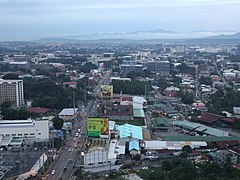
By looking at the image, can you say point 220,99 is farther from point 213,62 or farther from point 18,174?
point 213,62

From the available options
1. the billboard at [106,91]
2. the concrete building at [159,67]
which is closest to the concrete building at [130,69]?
the concrete building at [159,67]

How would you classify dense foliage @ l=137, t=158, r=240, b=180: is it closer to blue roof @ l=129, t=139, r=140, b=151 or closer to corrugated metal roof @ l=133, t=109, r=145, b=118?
blue roof @ l=129, t=139, r=140, b=151

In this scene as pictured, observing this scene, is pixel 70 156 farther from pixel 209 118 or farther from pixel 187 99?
pixel 187 99

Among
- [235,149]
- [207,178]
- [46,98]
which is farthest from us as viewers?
[46,98]

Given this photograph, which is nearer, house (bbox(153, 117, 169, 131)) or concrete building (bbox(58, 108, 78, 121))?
house (bbox(153, 117, 169, 131))

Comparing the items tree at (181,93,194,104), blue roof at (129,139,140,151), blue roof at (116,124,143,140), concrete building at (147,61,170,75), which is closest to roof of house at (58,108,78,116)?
blue roof at (116,124,143,140)

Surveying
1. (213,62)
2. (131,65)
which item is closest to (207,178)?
(131,65)
